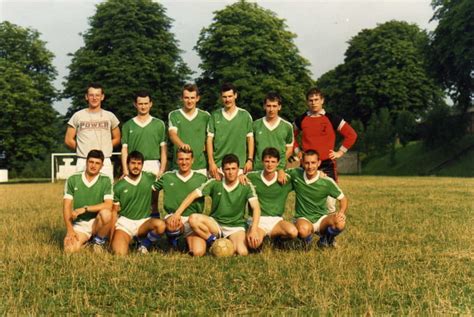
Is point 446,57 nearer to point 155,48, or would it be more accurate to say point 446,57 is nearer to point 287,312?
point 155,48

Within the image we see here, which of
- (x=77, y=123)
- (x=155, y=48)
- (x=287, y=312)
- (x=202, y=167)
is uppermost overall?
(x=155, y=48)

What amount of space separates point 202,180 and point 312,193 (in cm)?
164

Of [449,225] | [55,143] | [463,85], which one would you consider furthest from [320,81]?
[449,225]

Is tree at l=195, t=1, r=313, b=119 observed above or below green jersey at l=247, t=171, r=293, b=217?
above

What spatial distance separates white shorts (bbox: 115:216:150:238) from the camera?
755cm

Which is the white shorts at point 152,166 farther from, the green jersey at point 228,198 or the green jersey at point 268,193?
the green jersey at point 268,193

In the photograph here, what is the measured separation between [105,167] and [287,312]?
486 centimetres

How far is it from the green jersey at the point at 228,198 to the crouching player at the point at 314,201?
811mm

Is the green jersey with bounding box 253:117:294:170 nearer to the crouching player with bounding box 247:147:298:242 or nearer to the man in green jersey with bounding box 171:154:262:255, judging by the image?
the crouching player with bounding box 247:147:298:242

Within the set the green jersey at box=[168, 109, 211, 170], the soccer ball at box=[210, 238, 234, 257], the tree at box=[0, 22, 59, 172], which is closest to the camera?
the soccer ball at box=[210, 238, 234, 257]

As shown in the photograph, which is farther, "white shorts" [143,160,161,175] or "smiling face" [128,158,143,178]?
"white shorts" [143,160,161,175]

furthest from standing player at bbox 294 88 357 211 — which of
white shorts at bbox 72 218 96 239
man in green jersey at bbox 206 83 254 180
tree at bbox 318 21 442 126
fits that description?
tree at bbox 318 21 442 126

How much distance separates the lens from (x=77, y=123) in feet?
27.1

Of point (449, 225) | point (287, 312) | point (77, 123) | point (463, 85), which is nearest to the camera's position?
point (287, 312)
